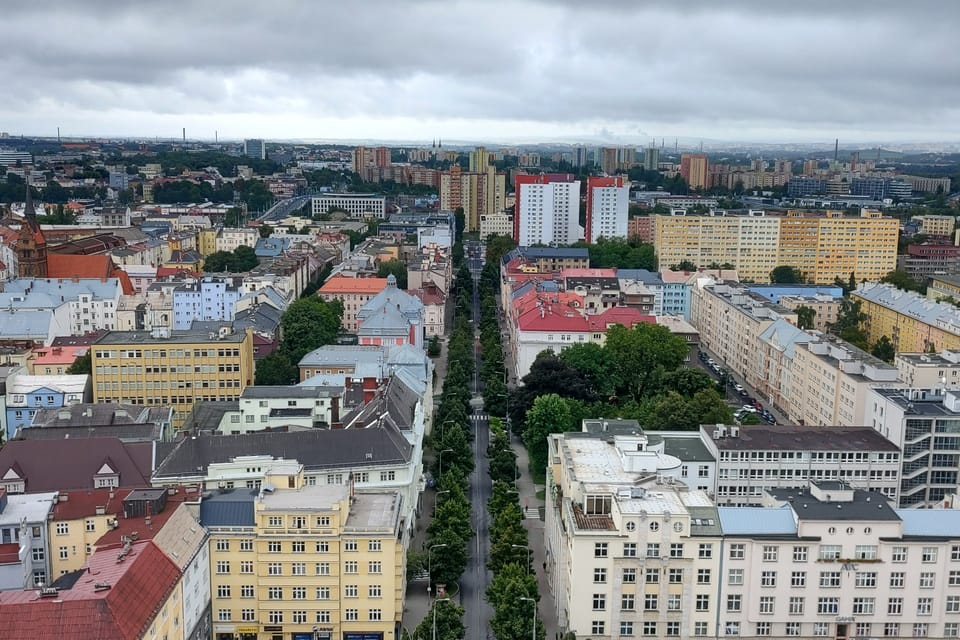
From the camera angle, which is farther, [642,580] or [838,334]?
[838,334]

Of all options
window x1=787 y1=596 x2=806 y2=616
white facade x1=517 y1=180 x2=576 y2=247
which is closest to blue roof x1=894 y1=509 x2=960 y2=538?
window x1=787 y1=596 x2=806 y2=616

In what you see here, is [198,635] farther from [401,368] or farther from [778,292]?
[778,292]

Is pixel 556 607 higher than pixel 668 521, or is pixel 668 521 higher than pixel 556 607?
pixel 668 521

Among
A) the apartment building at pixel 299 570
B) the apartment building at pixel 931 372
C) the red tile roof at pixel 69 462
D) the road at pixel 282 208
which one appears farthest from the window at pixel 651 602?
the road at pixel 282 208

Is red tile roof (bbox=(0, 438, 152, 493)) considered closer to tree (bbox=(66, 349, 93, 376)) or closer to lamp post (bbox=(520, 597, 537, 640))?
lamp post (bbox=(520, 597, 537, 640))

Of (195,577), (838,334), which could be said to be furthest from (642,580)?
(838,334)

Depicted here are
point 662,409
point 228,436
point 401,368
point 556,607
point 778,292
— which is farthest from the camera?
point 778,292

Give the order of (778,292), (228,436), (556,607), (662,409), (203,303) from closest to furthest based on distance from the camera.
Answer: (556,607)
(228,436)
(662,409)
(203,303)
(778,292)

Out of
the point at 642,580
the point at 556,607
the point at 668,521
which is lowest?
the point at 556,607

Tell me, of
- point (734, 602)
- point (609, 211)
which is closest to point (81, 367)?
point (734, 602)
